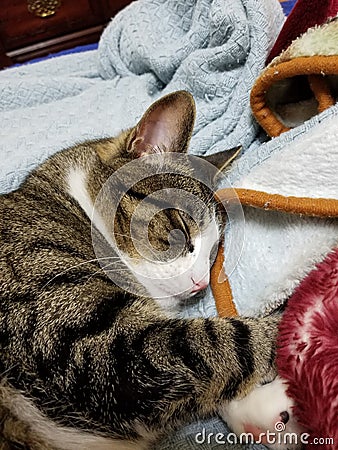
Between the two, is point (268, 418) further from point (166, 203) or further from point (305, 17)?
point (305, 17)

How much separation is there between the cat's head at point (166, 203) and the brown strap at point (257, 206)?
1.3 inches

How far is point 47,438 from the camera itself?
0.76m

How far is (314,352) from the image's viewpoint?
0.69 metres

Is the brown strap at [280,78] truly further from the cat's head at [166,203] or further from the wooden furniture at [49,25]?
the wooden furniture at [49,25]

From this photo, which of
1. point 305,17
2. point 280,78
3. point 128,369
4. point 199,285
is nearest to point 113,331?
point 128,369

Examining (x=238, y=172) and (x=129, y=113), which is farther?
(x=129, y=113)

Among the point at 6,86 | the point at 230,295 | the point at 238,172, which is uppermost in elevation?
the point at 6,86

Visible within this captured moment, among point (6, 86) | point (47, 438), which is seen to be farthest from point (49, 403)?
point (6, 86)

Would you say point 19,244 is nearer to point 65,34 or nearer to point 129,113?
point 129,113

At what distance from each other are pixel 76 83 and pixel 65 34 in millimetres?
1392

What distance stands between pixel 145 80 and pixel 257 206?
697mm

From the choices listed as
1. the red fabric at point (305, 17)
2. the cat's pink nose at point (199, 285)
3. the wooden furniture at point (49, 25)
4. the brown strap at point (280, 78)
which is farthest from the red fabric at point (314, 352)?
the wooden furniture at point (49, 25)

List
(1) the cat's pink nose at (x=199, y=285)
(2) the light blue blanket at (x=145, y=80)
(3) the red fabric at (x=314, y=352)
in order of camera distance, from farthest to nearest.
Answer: (2) the light blue blanket at (x=145, y=80), (1) the cat's pink nose at (x=199, y=285), (3) the red fabric at (x=314, y=352)

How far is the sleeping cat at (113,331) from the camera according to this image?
73 centimetres
